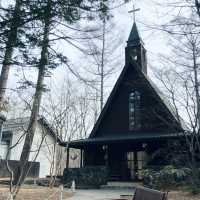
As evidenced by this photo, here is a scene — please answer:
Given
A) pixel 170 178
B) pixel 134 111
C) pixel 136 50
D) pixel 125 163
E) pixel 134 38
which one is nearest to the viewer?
pixel 170 178

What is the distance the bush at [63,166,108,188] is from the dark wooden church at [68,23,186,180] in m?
1.62

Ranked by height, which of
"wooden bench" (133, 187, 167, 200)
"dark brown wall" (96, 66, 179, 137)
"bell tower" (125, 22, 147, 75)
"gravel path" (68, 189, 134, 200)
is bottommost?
"gravel path" (68, 189, 134, 200)

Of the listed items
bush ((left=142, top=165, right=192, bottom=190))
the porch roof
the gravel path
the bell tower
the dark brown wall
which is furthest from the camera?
the bell tower

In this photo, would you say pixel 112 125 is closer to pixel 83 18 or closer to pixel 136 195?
pixel 83 18

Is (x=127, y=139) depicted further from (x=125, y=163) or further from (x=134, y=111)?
(x=134, y=111)

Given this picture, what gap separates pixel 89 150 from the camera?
19.8 metres

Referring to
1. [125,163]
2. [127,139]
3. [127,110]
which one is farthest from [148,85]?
[125,163]

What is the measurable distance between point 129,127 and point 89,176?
4.41 meters

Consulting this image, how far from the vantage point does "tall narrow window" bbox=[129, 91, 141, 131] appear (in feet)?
61.5

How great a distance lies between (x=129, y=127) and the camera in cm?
1895

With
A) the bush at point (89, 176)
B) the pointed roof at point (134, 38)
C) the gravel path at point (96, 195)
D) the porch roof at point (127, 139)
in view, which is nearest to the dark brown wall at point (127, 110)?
the porch roof at point (127, 139)

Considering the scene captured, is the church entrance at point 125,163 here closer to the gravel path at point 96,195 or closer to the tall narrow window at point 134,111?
the tall narrow window at point 134,111

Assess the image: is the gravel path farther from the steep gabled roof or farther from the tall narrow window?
the tall narrow window

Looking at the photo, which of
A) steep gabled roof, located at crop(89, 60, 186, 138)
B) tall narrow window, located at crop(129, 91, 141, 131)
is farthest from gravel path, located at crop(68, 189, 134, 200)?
tall narrow window, located at crop(129, 91, 141, 131)
